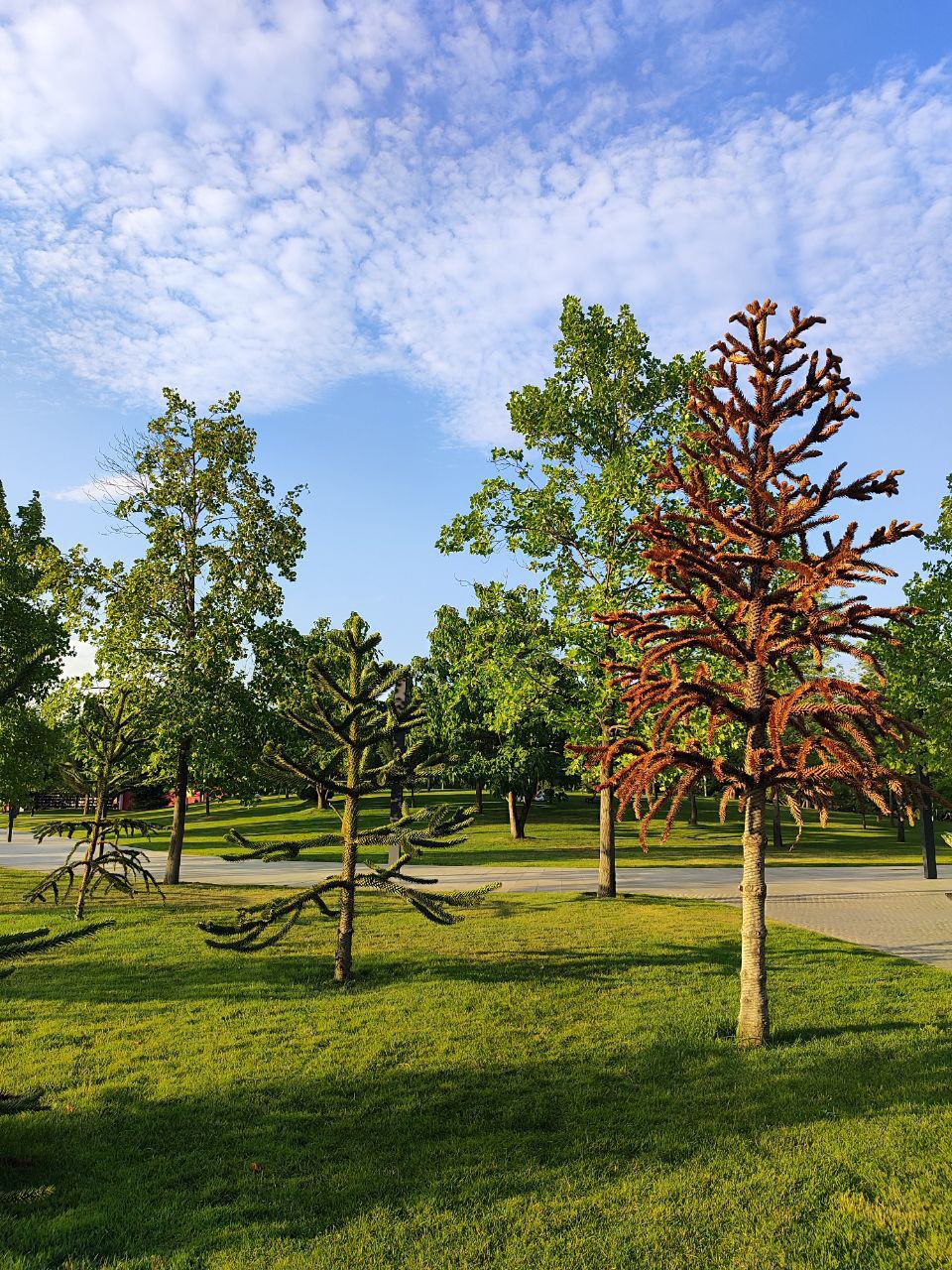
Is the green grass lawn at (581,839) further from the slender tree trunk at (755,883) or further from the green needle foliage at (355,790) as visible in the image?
the slender tree trunk at (755,883)

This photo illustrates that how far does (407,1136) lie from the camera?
20.1ft

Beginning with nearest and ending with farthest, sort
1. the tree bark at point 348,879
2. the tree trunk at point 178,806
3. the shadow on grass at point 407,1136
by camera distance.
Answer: the shadow on grass at point 407,1136
the tree bark at point 348,879
the tree trunk at point 178,806

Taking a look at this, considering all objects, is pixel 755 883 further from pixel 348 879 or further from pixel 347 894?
pixel 347 894

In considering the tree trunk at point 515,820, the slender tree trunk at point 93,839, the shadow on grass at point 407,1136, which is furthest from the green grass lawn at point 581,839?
the shadow on grass at point 407,1136

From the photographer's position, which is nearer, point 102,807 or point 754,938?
point 754,938

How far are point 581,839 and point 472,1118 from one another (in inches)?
1164

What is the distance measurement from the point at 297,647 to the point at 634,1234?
17396 mm

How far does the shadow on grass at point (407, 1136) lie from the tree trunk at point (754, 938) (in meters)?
0.39

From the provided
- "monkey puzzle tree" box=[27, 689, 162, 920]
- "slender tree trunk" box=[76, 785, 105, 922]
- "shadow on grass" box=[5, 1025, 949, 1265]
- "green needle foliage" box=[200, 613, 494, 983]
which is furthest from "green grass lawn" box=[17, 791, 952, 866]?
"shadow on grass" box=[5, 1025, 949, 1265]

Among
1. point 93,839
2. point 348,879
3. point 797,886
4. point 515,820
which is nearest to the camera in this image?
point 348,879

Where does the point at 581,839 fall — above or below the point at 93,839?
below

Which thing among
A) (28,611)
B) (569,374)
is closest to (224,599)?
(28,611)

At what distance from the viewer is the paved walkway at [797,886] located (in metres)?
14.5

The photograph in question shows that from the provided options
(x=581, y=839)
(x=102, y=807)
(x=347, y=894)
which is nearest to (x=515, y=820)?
(x=581, y=839)
